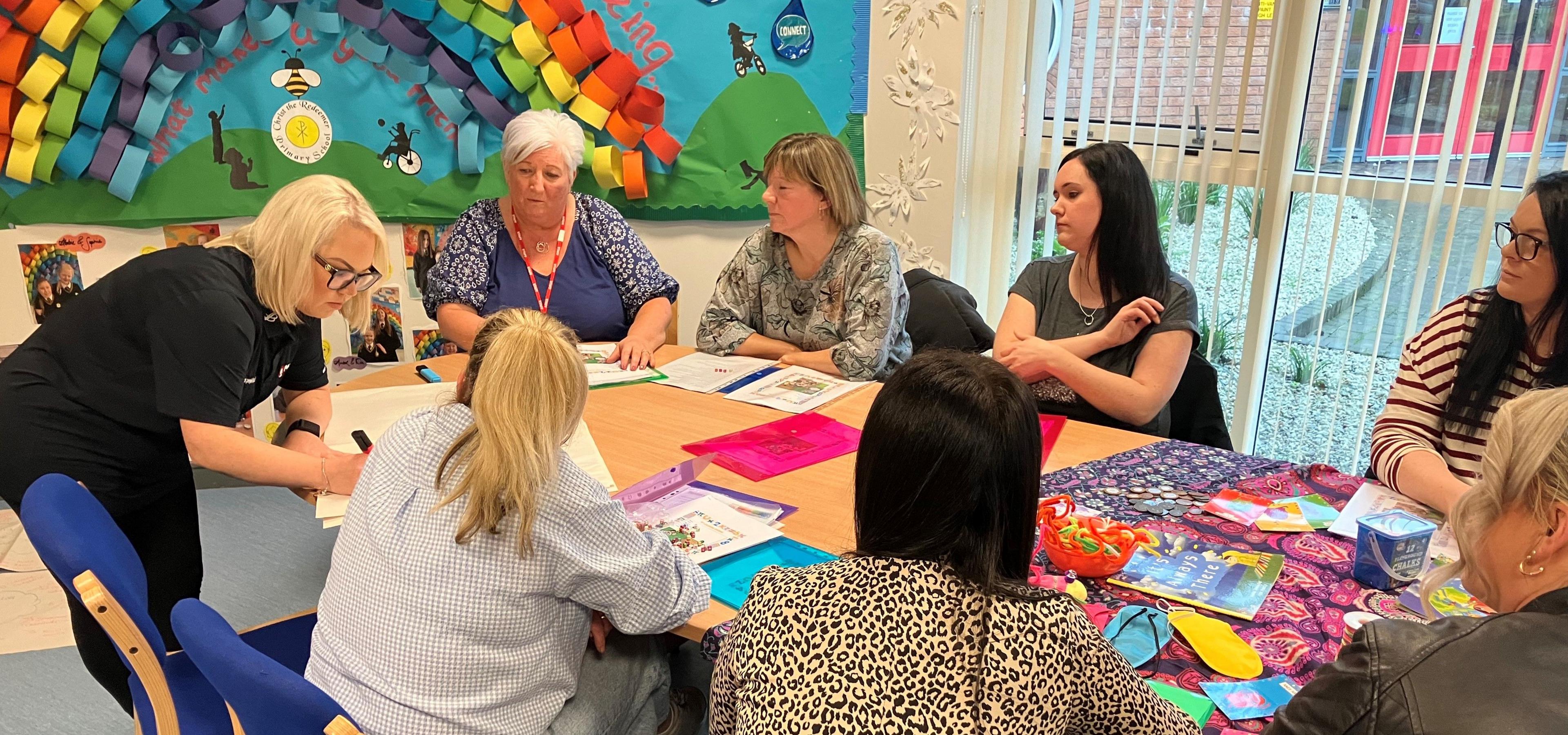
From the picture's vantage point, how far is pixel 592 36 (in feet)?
11.0

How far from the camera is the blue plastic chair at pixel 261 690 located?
3.78 ft

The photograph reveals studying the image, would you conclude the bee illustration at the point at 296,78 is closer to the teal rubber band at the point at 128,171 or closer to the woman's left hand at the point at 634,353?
the teal rubber band at the point at 128,171

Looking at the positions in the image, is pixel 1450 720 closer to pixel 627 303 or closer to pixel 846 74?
pixel 627 303

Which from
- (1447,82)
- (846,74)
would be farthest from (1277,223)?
(846,74)

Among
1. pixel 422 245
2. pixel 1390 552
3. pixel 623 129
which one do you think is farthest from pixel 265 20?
pixel 1390 552

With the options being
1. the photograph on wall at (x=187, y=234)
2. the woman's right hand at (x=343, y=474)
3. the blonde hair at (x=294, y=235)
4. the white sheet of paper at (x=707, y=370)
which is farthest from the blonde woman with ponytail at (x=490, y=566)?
the photograph on wall at (x=187, y=234)

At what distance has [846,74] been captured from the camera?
3.63 metres

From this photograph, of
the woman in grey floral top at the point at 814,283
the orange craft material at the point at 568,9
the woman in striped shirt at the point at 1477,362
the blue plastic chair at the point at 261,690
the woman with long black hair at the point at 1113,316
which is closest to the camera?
the blue plastic chair at the point at 261,690

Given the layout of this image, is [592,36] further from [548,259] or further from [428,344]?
[428,344]

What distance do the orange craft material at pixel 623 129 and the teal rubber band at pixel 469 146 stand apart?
1.43 ft

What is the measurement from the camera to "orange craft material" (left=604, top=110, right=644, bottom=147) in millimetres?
3482

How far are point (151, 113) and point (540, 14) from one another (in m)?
1.23

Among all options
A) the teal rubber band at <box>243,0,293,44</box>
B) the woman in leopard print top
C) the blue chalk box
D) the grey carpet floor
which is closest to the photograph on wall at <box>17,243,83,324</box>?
the grey carpet floor

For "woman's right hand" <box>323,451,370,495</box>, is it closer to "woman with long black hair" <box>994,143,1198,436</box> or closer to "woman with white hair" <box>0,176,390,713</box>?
"woman with white hair" <box>0,176,390,713</box>
